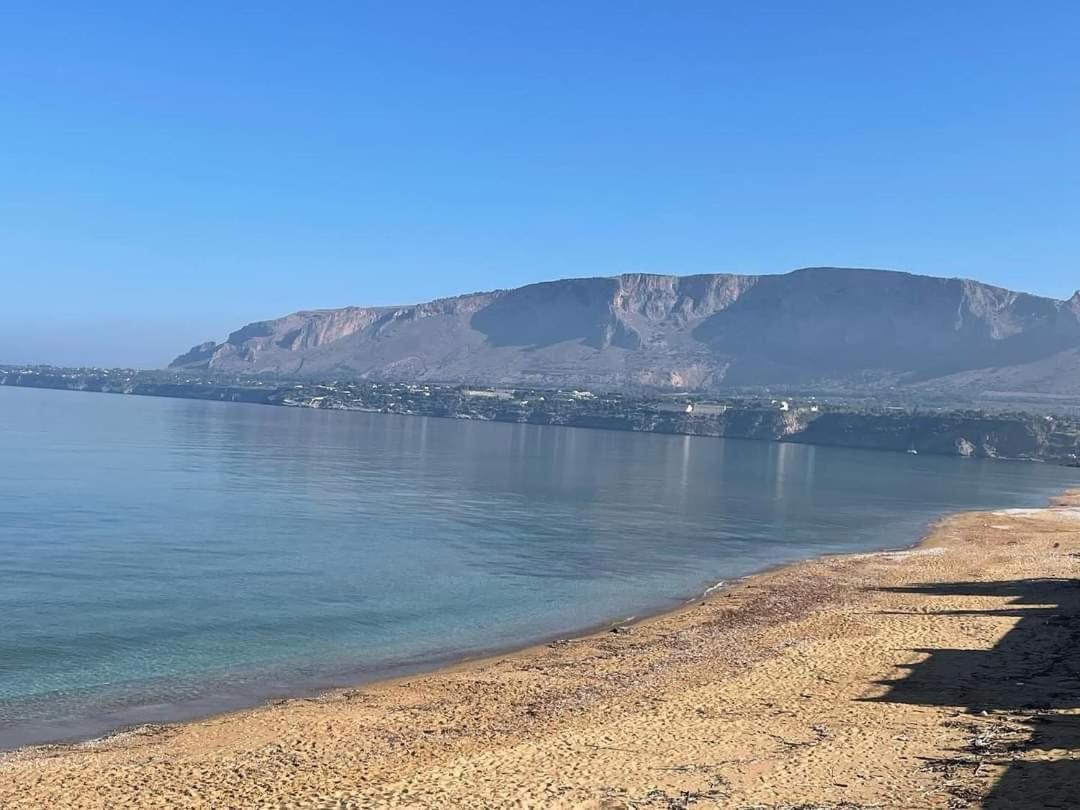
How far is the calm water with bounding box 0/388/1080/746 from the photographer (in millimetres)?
26297

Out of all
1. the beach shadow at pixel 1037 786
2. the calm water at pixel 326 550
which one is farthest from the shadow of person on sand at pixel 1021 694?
the calm water at pixel 326 550

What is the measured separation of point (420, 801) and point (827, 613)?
20.6 m

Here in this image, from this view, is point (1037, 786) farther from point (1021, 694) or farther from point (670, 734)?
point (1021, 694)

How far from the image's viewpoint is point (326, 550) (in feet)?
152

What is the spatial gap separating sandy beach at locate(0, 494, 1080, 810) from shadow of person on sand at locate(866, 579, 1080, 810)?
0.06 meters

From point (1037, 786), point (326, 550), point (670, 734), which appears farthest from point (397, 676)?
point (326, 550)

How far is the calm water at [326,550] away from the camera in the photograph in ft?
86.3

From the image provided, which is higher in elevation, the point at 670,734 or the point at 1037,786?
the point at 1037,786

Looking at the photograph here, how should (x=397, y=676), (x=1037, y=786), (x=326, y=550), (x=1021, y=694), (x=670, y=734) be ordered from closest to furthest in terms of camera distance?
(x=1037, y=786)
(x=670, y=734)
(x=1021, y=694)
(x=397, y=676)
(x=326, y=550)

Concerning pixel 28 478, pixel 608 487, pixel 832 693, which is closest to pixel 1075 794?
pixel 832 693

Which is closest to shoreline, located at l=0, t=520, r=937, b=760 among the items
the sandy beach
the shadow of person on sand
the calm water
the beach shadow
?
the sandy beach

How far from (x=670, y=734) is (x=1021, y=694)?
24.8 feet

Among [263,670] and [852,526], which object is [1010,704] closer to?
[263,670]

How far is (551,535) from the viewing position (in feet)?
179
